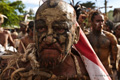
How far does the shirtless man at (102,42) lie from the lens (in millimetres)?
4277

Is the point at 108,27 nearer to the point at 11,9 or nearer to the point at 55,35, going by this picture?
the point at 55,35

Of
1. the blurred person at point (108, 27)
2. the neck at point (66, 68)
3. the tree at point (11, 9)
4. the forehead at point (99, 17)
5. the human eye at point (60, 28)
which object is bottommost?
the neck at point (66, 68)

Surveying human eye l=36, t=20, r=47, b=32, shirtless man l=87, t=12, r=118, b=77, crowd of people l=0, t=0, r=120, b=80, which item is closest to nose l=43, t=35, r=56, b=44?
crowd of people l=0, t=0, r=120, b=80

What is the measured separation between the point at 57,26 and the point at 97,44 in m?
2.58

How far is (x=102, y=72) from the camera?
7.34 feet

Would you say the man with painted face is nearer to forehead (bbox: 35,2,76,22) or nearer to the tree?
forehead (bbox: 35,2,76,22)

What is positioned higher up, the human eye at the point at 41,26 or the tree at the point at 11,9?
the tree at the point at 11,9

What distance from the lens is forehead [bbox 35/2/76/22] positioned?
6.39 ft

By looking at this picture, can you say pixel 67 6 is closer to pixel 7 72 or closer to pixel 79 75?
pixel 79 75

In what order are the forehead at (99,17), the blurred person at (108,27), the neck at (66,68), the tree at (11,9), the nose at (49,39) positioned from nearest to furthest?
the nose at (49,39) → the neck at (66,68) → the forehead at (99,17) → the blurred person at (108,27) → the tree at (11,9)

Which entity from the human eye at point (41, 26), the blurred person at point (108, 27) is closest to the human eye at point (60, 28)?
the human eye at point (41, 26)

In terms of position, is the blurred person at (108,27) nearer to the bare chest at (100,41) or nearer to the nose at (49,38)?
the bare chest at (100,41)

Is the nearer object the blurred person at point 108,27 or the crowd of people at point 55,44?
the crowd of people at point 55,44

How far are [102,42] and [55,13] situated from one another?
260 centimetres
